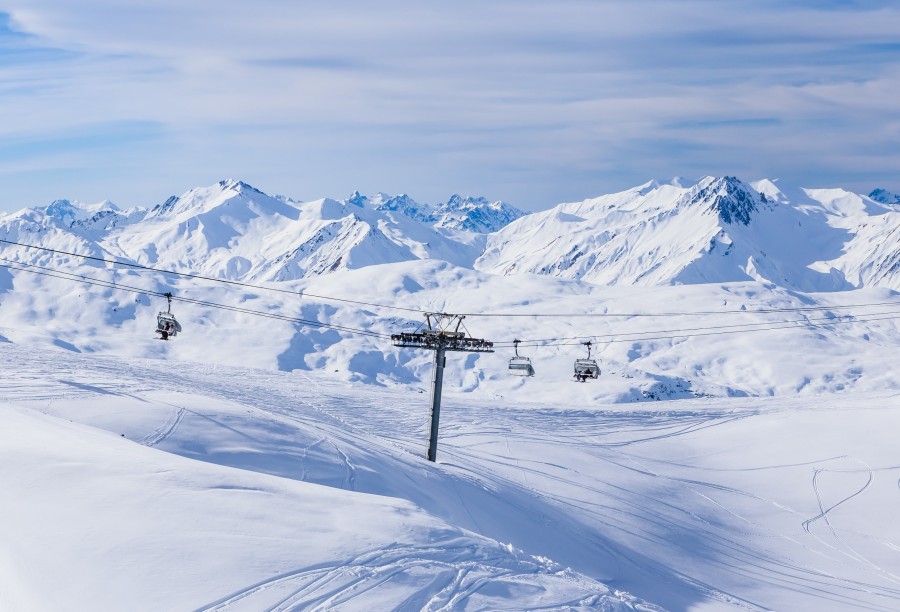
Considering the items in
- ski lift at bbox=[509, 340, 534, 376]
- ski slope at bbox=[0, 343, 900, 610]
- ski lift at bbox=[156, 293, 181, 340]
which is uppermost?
ski lift at bbox=[156, 293, 181, 340]

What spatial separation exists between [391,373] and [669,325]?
191 feet

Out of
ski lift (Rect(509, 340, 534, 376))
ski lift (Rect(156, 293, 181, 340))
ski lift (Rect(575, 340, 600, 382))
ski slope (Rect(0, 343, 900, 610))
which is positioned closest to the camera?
ski slope (Rect(0, 343, 900, 610))

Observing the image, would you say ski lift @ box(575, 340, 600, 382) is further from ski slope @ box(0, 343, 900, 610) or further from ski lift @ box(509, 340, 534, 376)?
ski slope @ box(0, 343, 900, 610)

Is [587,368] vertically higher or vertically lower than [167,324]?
lower

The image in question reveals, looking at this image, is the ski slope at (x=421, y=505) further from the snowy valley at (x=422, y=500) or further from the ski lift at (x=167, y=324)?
the ski lift at (x=167, y=324)

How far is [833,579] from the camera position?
34.5m

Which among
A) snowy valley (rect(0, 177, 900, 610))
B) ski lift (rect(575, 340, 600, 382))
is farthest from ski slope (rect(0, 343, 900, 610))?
ski lift (rect(575, 340, 600, 382))

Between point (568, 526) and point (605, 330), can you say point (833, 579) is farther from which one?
point (605, 330)

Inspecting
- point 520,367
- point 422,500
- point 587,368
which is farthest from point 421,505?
point 587,368

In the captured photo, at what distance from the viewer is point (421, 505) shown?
29.0 m

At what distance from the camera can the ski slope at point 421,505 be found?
1791cm

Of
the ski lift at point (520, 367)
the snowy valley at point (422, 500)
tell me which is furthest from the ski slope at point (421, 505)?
the ski lift at point (520, 367)

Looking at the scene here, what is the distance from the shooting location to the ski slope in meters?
17.9

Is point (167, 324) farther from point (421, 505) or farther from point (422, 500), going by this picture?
point (421, 505)
